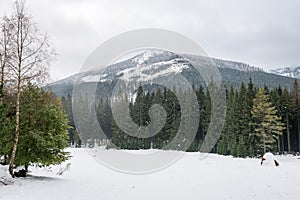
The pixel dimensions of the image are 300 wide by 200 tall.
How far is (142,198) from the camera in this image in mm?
13164

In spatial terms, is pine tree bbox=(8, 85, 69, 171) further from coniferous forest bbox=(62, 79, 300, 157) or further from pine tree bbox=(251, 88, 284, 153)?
pine tree bbox=(251, 88, 284, 153)

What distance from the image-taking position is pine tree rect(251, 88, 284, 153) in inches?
1652

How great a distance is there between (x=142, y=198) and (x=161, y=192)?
1.66m

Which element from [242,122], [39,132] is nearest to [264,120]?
[242,122]

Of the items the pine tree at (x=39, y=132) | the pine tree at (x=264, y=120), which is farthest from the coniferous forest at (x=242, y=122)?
the pine tree at (x=39, y=132)

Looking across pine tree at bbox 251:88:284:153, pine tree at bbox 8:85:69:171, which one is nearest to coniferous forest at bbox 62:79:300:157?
pine tree at bbox 251:88:284:153

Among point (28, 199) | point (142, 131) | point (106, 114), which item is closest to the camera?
point (28, 199)

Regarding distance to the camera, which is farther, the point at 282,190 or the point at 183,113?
the point at 183,113

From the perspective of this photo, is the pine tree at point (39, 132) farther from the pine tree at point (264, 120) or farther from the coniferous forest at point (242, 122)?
the pine tree at point (264, 120)

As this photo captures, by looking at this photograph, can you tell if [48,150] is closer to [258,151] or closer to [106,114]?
[258,151]

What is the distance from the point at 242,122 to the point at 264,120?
3947mm

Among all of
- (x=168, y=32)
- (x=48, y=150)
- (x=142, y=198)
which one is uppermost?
(x=168, y=32)

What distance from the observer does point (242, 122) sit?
46469mm

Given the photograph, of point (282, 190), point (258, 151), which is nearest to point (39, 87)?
point (282, 190)
